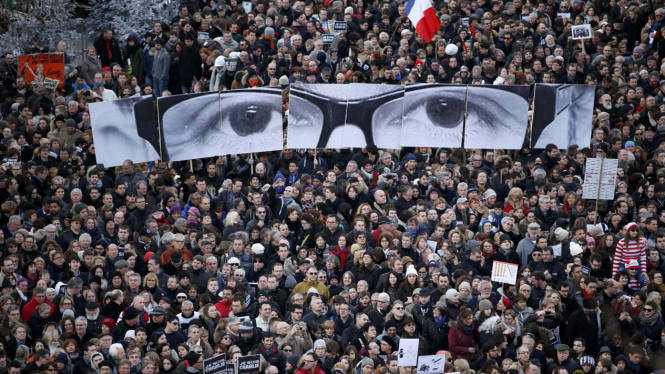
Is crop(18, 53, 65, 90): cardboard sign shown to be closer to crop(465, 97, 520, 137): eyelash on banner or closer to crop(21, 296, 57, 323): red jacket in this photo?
crop(21, 296, 57, 323): red jacket

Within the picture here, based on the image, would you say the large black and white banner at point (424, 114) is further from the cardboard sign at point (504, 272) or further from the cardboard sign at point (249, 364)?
the cardboard sign at point (249, 364)

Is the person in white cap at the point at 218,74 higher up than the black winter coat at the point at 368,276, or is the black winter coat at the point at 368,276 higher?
the person in white cap at the point at 218,74

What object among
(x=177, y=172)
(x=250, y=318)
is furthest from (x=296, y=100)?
(x=250, y=318)

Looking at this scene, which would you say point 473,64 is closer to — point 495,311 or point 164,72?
point 164,72

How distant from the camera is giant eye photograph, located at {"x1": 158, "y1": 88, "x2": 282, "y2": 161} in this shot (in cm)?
1817

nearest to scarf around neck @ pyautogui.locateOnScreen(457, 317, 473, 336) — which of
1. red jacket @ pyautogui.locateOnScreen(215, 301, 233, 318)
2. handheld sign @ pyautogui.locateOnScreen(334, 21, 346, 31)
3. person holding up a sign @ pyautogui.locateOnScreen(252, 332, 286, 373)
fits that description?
person holding up a sign @ pyautogui.locateOnScreen(252, 332, 286, 373)

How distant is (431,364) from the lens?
1207 cm

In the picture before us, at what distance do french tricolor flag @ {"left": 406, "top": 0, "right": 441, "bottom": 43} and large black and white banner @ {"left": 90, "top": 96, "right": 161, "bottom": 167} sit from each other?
18.6 feet

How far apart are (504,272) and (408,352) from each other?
2418 millimetres

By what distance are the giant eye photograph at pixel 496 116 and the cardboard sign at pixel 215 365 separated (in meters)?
8.41

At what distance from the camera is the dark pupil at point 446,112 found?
1875 centimetres

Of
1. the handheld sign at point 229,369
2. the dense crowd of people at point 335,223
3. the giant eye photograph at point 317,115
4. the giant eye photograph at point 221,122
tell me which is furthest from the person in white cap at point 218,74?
the handheld sign at point 229,369

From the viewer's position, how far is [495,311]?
13.6 metres

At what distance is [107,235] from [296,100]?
4681mm
